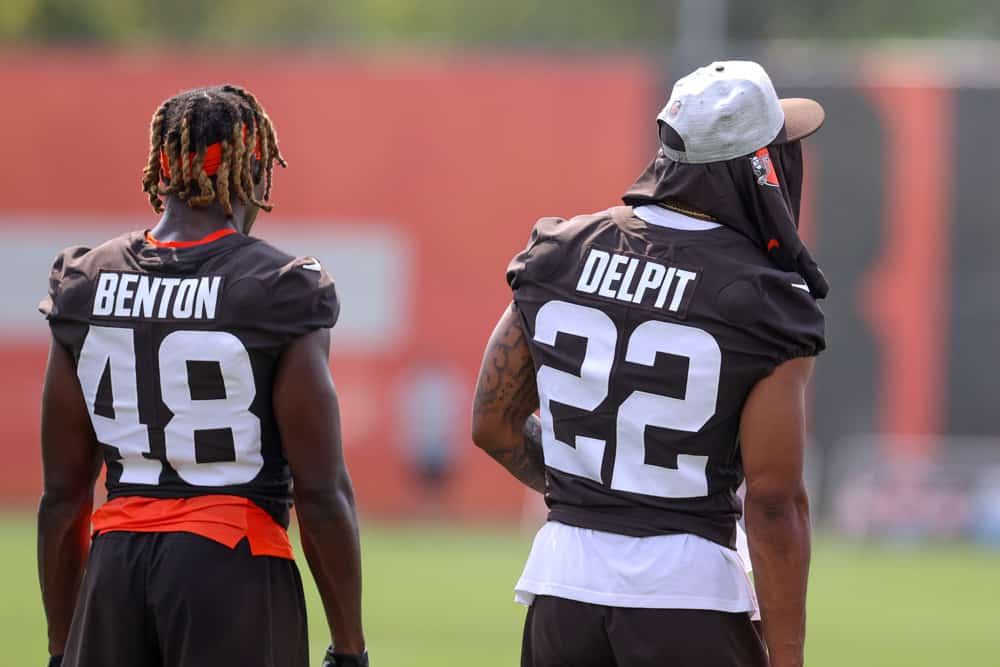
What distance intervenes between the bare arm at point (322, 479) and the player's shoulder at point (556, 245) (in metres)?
0.45

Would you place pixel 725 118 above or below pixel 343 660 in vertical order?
above

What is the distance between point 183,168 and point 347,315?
16.1 m

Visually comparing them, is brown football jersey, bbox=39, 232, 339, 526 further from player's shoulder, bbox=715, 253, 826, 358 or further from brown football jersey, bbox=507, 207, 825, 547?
player's shoulder, bbox=715, 253, 826, 358

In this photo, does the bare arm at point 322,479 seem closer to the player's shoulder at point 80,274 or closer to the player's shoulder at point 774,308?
the player's shoulder at point 80,274

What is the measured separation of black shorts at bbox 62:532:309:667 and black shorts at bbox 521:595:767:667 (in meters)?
0.60

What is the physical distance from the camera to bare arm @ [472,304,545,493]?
11.4ft

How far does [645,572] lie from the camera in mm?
3195

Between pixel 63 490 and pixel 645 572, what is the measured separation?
1304 mm

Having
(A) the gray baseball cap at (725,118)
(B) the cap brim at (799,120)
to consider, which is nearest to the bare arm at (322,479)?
(A) the gray baseball cap at (725,118)

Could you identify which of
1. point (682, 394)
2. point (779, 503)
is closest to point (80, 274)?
point (682, 394)

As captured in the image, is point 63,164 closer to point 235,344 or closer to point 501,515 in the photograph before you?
point 501,515

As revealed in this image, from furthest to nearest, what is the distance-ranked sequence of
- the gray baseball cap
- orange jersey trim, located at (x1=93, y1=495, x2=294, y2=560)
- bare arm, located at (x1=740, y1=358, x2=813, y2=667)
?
orange jersey trim, located at (x1=93, y1=495, x2=294, y2=560), the gray baseball cap, bare arm, located at (x1=740, y1=358, x2=813, y2=667)

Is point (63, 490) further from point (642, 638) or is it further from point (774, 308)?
point (774, 308)

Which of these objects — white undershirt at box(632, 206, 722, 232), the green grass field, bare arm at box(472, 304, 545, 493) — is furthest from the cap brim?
the green grass field
